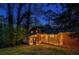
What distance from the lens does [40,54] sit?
1.99 m

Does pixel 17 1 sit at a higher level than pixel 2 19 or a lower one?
higher

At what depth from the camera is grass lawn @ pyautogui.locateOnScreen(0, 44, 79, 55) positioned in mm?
1979

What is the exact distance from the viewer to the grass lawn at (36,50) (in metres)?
1.98

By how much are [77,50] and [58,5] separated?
614mm

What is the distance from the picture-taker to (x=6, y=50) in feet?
6.50

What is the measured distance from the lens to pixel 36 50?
6.52 ft

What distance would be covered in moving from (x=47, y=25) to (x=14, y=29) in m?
0.42

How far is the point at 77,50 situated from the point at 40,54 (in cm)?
47
